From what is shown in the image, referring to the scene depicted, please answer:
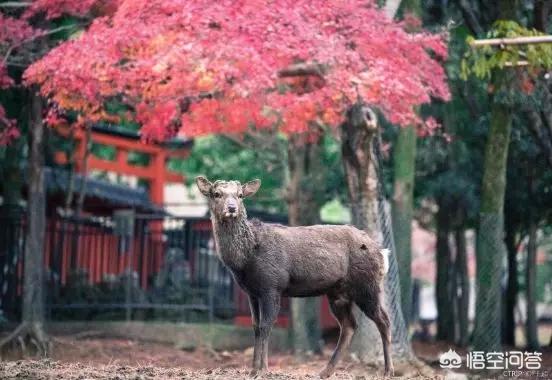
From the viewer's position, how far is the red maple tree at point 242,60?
47.3ft

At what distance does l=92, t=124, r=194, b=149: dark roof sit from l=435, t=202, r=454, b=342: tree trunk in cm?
633

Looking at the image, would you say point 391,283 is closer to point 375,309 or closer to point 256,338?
point 375,309

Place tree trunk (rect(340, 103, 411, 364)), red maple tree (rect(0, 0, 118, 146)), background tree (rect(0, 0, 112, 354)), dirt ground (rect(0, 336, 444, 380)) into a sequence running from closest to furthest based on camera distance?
dirt ground (rect(0, 336, 444, 380)) < tree trunk (rect(340, 103, 411, 364)) < red maple tree (rect(0, 0, 118, 146)) < background tree (rect(0, 0, 112, 354))

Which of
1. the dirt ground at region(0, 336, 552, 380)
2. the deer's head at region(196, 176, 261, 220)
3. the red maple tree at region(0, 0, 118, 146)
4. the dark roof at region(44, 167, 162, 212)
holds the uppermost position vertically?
the red maple tree at region(0, 0, 118, 146)

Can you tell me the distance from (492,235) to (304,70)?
3893 mm

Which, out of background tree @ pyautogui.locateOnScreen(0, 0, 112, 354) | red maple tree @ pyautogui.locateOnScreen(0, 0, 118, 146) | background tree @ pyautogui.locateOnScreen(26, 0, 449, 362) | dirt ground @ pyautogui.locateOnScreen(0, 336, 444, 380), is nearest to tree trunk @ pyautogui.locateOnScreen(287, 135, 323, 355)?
dirt ground @ pyautogui.locateOnScreen(0, 336, 444, 380)

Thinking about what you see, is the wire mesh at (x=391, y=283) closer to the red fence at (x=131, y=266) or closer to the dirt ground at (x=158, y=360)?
the dirt ground at (x=158, y=360)

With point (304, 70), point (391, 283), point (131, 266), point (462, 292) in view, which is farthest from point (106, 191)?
point (391, 283)

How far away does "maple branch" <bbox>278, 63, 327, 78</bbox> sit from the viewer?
15602 millimetres

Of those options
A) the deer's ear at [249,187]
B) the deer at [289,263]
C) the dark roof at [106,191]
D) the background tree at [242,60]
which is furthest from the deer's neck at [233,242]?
the dark roof at [106,191]

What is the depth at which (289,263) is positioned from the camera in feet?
36.0

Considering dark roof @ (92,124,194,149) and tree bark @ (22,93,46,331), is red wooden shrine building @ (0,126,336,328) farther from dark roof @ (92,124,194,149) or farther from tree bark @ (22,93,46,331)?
tree bark @ (22,93,46,331)

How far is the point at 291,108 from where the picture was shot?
15477mm

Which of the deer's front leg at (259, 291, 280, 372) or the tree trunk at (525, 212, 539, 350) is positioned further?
the tree trunk at (525, 212, 539, 350)
